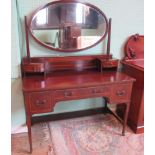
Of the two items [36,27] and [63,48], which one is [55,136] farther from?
[36,27]

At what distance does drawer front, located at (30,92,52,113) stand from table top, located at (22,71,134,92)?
6 centimetres

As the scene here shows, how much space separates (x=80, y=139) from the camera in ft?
6.23

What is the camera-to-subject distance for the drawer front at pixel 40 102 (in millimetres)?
1538

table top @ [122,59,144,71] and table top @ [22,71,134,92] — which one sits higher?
table top @ [122,59,144,71]

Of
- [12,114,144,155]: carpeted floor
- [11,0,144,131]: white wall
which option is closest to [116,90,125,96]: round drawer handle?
[12,114,144,155]: carpeted floor

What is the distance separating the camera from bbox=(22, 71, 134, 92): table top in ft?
5.12

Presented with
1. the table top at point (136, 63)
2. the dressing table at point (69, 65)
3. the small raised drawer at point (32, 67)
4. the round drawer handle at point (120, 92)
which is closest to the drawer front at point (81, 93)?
the dressing table at point (69, 65)

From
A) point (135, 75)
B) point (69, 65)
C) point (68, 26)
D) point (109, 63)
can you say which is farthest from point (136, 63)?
point (68, 26)

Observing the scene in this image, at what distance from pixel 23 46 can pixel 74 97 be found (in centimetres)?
81

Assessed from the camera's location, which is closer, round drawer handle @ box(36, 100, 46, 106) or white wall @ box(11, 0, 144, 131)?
round drawer handle @ box(36, 100, 46, 106)

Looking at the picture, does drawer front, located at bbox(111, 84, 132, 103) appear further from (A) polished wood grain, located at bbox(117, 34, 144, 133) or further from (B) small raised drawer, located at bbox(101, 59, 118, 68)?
(B) small raised drawer, located at bbox(101, 59, 118, 68)

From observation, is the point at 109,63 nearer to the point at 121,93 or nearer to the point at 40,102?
the point at 121,93

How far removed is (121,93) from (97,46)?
0.68m
